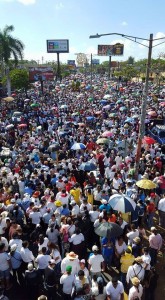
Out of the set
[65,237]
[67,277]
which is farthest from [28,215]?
[67,277]

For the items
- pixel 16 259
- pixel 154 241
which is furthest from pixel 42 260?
pixel 154 241

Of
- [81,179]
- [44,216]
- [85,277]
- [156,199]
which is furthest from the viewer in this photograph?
[81,179]

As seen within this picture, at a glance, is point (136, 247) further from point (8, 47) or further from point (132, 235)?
point (8, 47)

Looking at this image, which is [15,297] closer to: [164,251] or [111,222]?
[111,222]

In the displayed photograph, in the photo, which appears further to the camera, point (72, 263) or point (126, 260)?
point (126, 260)

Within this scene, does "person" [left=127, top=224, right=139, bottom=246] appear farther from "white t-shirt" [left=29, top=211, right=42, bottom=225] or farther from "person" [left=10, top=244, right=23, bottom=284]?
"person" [left=10, top=244, right=23, bottom=284]
